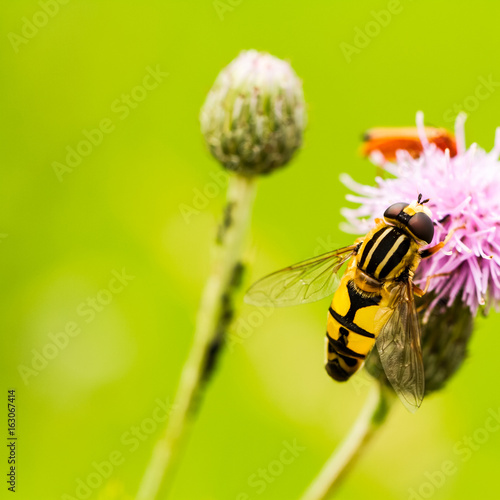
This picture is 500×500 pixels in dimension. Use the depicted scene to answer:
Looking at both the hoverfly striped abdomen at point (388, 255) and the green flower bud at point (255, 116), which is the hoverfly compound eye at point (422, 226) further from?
the green flower bud at point (255, 116)

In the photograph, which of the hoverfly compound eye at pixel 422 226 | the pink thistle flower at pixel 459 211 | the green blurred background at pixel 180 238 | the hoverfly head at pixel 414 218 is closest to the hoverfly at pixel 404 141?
the pink thistle flower at pixel 459 211

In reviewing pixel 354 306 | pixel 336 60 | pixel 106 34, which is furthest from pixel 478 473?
pixel 106 34

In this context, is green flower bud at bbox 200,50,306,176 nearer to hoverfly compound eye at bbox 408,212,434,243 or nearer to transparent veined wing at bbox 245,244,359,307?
transparent veined wing at bbox 245,244,359,307

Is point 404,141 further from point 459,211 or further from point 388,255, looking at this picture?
point 388,255

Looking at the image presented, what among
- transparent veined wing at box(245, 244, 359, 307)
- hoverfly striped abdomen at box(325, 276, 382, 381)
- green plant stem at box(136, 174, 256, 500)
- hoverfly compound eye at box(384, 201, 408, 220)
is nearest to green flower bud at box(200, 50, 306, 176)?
green plant stem at box(136, 174, 256, 500)

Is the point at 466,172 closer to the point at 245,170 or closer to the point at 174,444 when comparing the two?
the point at 245,170

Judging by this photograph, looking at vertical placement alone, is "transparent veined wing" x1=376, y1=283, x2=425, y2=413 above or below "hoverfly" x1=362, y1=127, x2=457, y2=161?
below
